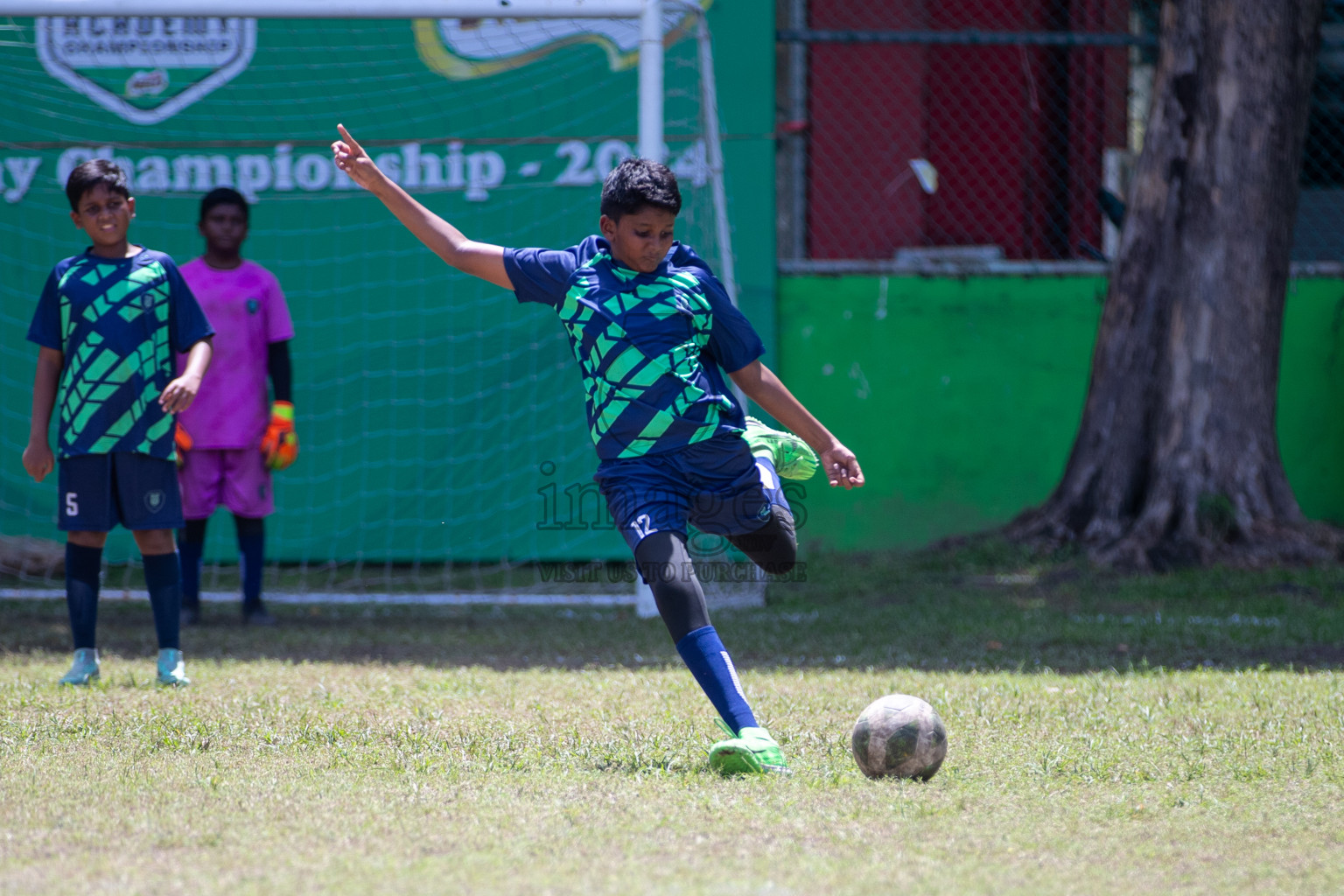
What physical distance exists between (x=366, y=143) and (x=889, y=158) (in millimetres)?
3636

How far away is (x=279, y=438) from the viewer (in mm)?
6422


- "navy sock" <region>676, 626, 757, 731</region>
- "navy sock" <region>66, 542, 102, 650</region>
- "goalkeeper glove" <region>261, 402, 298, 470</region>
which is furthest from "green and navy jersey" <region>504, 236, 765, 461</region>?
"goalkeeper glove" <region>261, 402, 298, 470</region>

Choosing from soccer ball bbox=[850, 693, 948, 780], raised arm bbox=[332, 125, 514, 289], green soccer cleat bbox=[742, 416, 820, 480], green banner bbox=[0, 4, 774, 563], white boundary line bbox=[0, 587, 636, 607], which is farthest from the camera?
green banner bbox=[0, 4, 774, 563]

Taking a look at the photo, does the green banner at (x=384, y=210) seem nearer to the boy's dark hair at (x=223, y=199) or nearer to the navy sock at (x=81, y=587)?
the boy's dark hair at (x=223, y=199)

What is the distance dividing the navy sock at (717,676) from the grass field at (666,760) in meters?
0.18

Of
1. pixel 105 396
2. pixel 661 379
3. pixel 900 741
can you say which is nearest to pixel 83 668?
pixel 105 396

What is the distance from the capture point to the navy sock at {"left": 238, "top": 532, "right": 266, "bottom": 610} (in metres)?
6.60

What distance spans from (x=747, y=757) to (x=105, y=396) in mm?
2868

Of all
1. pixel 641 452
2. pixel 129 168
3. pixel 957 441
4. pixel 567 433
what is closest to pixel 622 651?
pixel 641 452

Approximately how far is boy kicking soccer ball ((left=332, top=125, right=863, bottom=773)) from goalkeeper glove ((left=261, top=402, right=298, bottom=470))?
271cm

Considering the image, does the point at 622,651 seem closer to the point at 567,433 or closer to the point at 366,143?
the point at 567,433

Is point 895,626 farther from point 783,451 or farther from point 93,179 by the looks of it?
point 93,179

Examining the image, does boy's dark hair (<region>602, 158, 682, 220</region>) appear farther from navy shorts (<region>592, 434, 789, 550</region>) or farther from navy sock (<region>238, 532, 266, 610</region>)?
navy sock (<region>238, 532, 266, 610</region>)

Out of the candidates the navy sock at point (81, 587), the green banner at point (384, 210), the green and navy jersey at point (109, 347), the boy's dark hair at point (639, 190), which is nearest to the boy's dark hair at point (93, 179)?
the green and navy jersey at point (109, 347)
